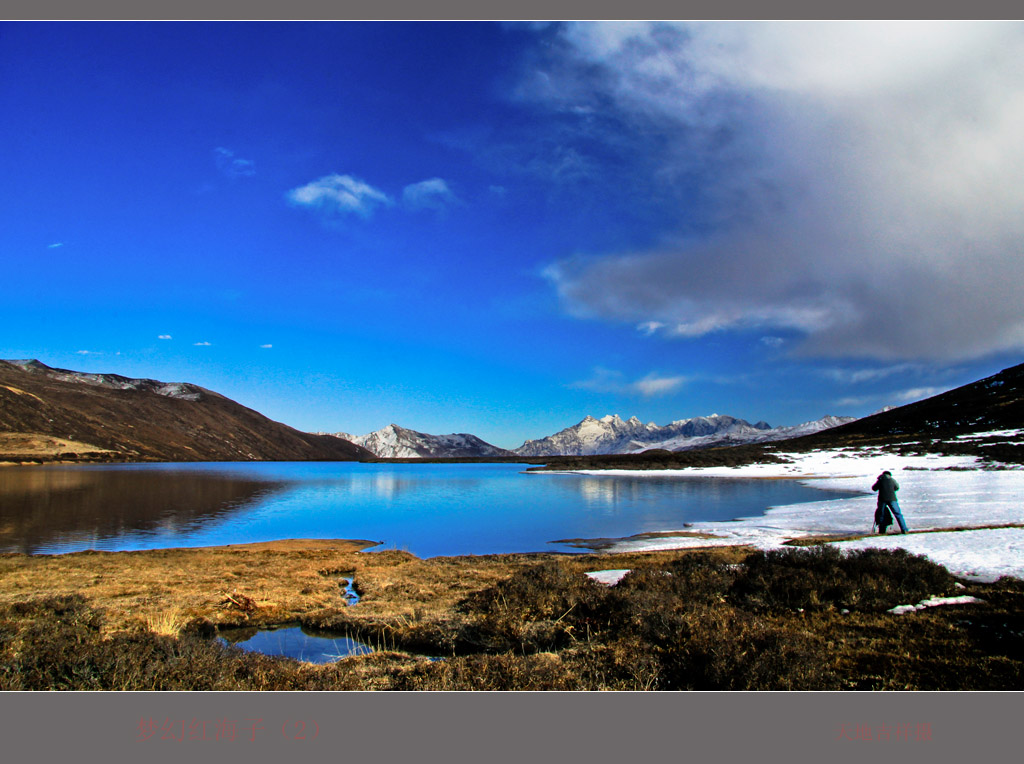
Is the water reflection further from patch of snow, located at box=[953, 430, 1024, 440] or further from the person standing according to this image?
patch of snow, located at box=[953, 430, 1024, 440]

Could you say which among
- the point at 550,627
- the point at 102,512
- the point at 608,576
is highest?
the point at 550,627

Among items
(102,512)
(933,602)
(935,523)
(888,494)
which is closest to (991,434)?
(935,523)

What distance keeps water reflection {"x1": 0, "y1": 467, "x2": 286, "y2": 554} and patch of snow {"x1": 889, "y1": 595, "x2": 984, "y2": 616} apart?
33.2m

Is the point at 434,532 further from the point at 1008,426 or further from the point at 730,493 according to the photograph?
the point at 1008,426

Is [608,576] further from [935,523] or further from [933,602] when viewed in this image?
[935,523]

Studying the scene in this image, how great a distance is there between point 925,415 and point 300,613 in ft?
630

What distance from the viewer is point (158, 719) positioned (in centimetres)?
546

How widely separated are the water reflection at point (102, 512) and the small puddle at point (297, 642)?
68.6ft

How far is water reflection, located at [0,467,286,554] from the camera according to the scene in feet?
96.7

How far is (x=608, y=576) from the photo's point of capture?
48.9ft

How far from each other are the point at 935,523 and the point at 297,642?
88.6 feet

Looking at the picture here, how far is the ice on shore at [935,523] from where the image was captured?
42.4 feet

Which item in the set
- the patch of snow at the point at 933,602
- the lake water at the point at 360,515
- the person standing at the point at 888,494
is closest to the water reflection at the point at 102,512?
the lake water at the point at 360,515

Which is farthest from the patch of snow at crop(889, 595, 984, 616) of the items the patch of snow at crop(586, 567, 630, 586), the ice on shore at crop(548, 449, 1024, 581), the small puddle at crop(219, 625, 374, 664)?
the small puddle at crop(219, 625, 374, 664)
